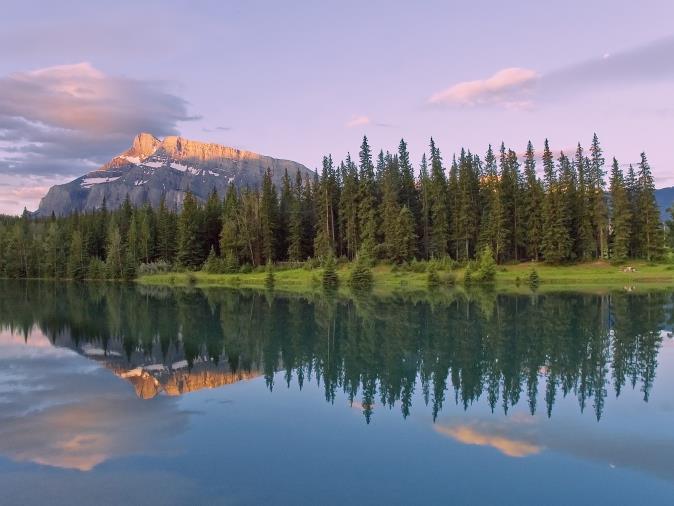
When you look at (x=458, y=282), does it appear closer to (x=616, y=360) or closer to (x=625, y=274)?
(x=625, y=274)

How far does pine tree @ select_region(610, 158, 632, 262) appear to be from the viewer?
74.5 m

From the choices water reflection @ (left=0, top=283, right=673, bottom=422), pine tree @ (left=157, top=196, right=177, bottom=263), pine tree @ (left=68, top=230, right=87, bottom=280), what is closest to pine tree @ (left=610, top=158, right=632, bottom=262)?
water reflection @ (left=0, top=283, right=673, bottom=422)

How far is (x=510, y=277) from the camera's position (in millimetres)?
71875

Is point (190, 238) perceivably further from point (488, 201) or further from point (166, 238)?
point (488, 201)

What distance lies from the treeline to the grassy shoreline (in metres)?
3.07

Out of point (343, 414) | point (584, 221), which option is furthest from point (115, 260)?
point (343, 414)

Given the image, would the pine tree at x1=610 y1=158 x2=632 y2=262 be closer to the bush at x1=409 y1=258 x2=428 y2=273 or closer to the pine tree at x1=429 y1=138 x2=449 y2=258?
the pine tree at x1=429 y1=138 x2=449 y2=258

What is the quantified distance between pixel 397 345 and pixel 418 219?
65.0 meters

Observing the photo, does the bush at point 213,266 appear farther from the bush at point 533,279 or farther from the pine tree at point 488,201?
the bush at point 533,279

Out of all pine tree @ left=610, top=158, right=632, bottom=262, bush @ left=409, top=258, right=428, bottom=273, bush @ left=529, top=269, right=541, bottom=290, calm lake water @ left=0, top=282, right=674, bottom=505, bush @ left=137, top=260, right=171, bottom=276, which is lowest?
calm lake water @ left=0, top=282, right=674, bottom=505

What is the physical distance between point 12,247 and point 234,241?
205 feet

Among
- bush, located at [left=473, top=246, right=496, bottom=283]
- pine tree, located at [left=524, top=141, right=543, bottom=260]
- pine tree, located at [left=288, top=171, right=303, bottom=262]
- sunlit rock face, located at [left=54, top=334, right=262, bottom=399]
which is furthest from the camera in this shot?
pine tree, located at [left=288, top=171, right=303, bottom=262]

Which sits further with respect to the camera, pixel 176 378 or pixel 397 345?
pixel 397 345

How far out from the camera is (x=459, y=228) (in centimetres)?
8600
